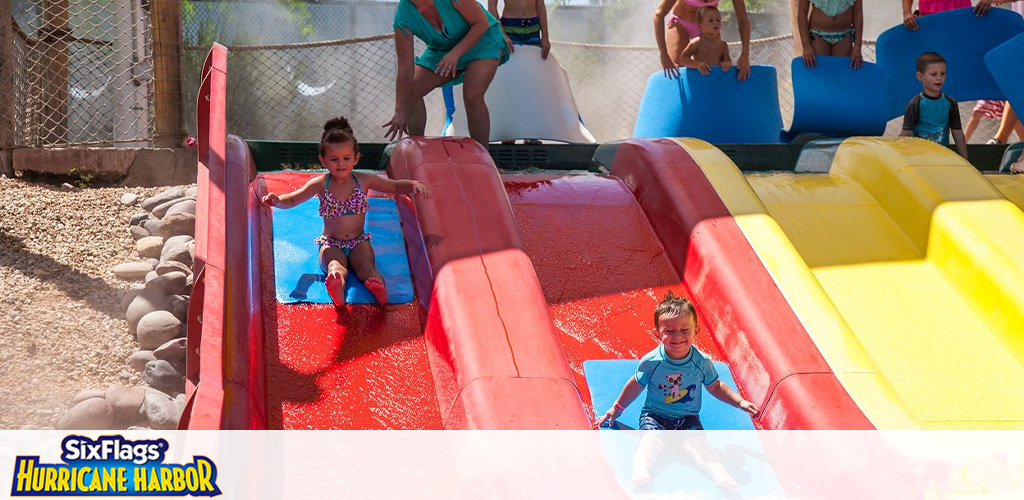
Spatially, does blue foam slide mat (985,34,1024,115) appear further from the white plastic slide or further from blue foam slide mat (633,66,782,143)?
the white plastic slide

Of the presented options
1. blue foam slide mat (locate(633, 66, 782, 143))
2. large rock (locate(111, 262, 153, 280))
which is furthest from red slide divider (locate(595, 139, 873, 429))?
large rock (locate(111, 262, 153, 280))

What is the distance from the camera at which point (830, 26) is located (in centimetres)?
559

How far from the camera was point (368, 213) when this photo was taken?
3627mm

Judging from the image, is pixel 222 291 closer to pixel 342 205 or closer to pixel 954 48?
pixel 342 205

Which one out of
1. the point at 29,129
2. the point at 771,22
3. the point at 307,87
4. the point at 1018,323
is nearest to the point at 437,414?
the point at 1018,323

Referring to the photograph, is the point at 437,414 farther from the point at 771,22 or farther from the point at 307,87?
the point at 771,22

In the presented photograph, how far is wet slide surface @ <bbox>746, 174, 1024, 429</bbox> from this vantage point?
297 cm

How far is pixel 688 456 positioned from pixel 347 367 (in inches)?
40.3

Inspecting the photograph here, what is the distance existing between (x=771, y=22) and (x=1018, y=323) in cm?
1036

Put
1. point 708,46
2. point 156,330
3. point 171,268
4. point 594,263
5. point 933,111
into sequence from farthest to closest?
point 708,46
point 933,111
point 171,268
point 156,330
point 594,263

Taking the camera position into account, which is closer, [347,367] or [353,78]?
[347,367]

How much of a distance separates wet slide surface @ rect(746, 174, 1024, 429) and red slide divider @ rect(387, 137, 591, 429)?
3.43ft

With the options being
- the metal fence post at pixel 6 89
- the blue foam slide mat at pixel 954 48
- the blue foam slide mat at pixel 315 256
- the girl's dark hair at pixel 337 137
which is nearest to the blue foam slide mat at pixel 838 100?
the blue foam slide mat at pixel 954 48

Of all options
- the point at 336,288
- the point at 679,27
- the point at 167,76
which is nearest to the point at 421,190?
the point at 336,288
